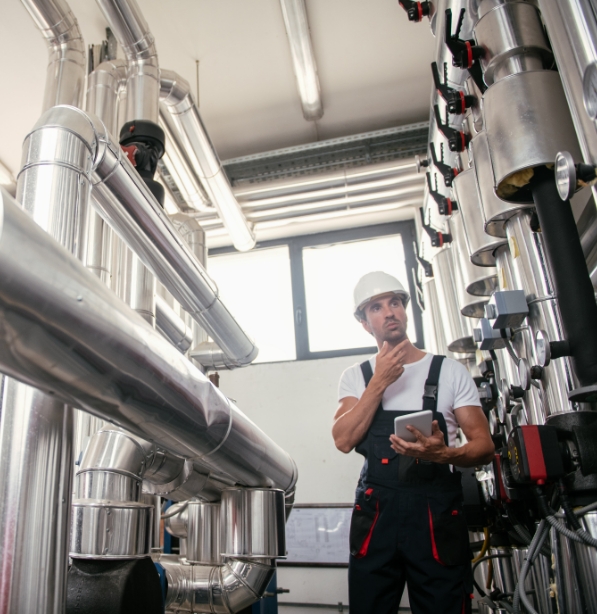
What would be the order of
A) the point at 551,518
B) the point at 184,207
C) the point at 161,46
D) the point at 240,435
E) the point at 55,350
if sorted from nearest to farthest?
the point at 55,350 → the point at 551,518 → the point at 240,435 → the point at 161,46 → the point at 184,207

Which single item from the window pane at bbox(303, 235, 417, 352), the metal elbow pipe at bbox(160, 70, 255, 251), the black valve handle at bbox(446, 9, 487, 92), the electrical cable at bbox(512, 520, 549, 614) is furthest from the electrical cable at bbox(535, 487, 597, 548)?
the window pane at bbox(303, 235, 417, 352)

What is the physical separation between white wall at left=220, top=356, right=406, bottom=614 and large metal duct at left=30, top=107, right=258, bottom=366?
1.50m

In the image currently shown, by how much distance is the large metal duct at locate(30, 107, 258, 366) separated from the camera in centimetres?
97

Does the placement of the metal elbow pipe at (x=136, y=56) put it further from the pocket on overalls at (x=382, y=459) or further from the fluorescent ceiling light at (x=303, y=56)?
the pocket on overalls at (x=382, y=459)

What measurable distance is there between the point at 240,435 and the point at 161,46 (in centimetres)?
194

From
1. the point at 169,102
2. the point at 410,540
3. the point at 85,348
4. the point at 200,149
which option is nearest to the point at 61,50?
the point at 169,102

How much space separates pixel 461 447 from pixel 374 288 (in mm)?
578

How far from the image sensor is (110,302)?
2.14 ft

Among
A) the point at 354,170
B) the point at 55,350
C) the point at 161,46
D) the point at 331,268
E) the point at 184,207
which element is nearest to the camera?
the point at 55,350

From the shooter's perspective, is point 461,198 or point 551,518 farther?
point 461,198

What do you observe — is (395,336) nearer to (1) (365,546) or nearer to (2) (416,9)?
(1) (365,546)

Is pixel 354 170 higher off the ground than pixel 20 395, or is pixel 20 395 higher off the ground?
pixel 354 170

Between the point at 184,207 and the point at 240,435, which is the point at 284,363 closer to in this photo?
the point at 184,207

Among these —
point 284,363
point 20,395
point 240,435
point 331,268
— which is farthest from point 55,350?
point 331,268
